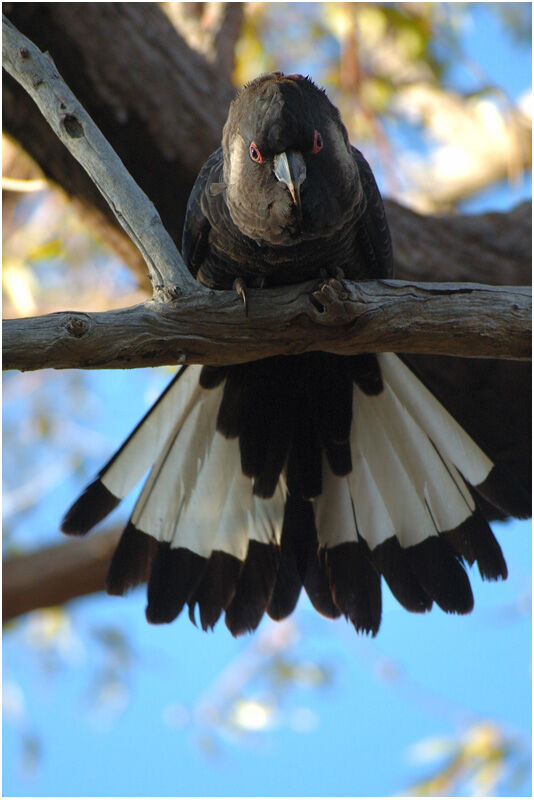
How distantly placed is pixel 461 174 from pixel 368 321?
173 inches

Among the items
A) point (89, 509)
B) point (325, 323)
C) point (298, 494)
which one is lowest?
point (89, 509)

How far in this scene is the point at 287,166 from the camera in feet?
8.31

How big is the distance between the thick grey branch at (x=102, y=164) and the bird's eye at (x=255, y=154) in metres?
0.35

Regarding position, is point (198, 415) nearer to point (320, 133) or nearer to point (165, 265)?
point (165, 265)

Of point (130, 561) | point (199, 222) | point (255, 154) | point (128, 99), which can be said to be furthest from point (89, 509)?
point (128, 99)

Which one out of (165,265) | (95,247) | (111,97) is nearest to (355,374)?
(165,265)

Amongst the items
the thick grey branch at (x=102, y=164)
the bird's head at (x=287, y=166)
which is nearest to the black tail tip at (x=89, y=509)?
the thick grey branch at (x=102, y=164)

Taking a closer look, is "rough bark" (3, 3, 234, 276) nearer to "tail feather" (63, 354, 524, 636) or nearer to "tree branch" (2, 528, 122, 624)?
Answer: "tail feather" (63, 354, 524, 636)

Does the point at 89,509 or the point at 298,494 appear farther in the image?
the point at 298,494

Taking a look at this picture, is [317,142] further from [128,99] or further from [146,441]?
[128,99]

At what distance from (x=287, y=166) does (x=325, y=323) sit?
0.47 metres

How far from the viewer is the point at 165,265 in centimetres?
243

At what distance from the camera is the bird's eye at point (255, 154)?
2590 millimetres

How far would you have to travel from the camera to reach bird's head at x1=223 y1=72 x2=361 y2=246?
8.35ft
